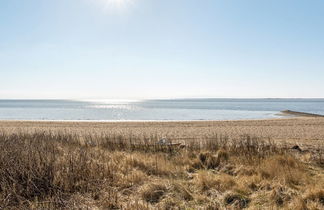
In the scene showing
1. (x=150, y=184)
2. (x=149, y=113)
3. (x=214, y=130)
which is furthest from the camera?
(x=149, y=113)

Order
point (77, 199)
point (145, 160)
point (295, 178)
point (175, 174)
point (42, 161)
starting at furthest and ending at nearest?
point (145, 160), point (175, 174), point (295, 178), point (42, 161), point (77, 199)

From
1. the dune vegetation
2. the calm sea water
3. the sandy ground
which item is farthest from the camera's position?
the calm sea water

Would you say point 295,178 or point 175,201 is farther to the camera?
point 295,178

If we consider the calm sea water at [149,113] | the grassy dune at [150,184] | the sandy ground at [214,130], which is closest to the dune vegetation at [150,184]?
the grassy dune at [150,184]

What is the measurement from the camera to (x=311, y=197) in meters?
4.80

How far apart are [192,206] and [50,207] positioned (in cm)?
253

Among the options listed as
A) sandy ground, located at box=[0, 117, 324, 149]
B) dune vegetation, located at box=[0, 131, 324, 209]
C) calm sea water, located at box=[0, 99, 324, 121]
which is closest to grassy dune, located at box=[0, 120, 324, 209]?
dune vegetation, located at box=[0, 131, 324, 209]

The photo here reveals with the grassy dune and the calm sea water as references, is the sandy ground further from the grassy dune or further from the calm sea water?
the calm sea water

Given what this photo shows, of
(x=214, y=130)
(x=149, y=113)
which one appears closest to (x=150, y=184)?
(x=214, y=130)

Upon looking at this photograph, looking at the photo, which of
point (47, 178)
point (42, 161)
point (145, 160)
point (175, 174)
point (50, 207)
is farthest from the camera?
point (145, 160)

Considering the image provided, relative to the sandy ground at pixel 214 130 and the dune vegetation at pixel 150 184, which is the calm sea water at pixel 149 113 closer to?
the sandy ground at pixel 214 130

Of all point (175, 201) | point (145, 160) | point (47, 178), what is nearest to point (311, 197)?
point (175, 201)

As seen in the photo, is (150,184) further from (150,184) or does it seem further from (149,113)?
(149,113)

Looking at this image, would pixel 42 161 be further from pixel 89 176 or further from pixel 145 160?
pixel 145 160
